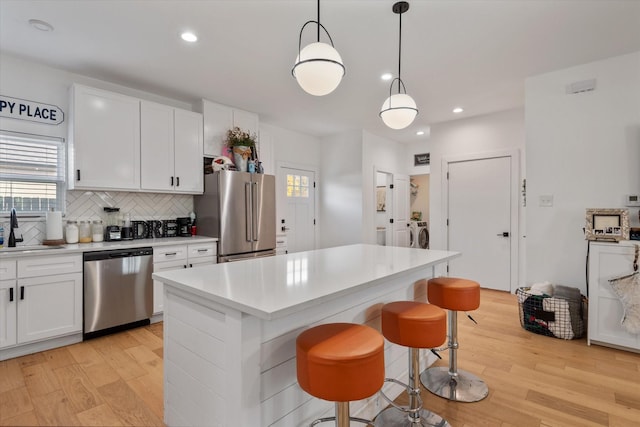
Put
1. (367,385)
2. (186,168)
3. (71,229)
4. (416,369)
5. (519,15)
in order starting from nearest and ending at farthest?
(367,385), (416,369), (519,15), (71,229), (186,168)

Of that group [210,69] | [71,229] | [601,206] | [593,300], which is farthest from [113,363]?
[601,206]

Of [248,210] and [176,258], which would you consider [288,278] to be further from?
[248,210]

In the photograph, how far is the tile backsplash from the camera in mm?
3055

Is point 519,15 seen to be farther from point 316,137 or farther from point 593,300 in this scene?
point 316,137

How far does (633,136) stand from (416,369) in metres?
3.15

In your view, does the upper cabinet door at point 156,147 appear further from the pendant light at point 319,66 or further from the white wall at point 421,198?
the white wall at point 421,198

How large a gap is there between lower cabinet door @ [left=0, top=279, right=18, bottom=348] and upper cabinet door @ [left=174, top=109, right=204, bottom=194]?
67.0 inches

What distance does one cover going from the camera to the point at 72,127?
307 cm

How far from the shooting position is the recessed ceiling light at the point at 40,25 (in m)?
2.39

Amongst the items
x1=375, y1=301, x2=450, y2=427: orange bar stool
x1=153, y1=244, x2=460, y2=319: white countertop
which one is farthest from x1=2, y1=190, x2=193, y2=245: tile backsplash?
x1=375, y1=301, x2=450, y2=427: orange bar stool

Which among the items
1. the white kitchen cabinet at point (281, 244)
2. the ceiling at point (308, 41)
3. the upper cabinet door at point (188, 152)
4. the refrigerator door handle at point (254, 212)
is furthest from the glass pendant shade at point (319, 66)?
the white kitchen cabinet at point (281, 244)

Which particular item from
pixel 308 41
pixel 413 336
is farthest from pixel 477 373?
pixel 308 41

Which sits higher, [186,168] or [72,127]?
[72,127]

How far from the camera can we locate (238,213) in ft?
12.7
